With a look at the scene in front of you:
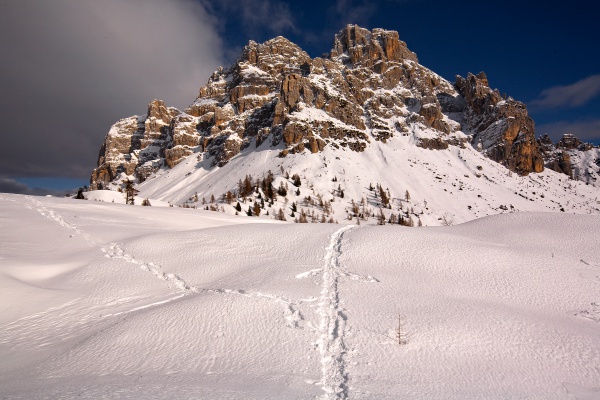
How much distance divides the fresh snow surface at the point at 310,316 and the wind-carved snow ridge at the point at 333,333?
0.05 metres

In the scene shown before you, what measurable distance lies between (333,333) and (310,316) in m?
1.05

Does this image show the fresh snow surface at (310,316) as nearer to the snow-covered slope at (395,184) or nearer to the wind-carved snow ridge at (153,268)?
the wind-carved snow ridge at (153,268)

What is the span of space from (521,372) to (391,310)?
→ 10.8ft

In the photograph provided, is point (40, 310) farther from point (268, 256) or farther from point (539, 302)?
point (539, 302)

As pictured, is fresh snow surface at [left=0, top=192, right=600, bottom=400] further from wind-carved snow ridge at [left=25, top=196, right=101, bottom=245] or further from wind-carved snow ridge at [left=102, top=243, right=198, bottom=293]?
wind-carved snow ridge at [left=25, top=196, right=101, bottom=245]

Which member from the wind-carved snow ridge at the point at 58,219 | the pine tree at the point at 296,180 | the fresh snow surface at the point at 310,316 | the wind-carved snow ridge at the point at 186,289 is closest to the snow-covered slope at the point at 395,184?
the pine tree at the point at 296,180

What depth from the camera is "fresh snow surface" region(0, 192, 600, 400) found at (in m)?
5.77

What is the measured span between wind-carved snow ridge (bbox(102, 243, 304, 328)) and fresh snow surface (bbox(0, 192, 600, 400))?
0.27 feet

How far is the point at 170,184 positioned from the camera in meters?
188

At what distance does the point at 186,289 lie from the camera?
11.6 m

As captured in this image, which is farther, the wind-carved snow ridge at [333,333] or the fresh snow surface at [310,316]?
the fresh snow surface at [310,316]


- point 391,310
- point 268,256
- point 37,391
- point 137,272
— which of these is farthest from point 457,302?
point 137,272

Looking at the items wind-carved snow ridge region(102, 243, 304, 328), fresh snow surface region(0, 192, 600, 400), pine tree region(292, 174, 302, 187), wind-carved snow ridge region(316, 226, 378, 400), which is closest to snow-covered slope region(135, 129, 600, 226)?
pine tree region(292, 174, 302, 187)

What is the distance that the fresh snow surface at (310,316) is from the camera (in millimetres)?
5773
